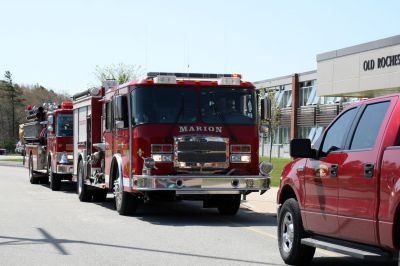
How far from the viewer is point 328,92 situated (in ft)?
133

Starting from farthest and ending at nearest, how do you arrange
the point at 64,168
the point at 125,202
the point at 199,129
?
the point at 64,168 < the point at 125,202 < the point at 199,129

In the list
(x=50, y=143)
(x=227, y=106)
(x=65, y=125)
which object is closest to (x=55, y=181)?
(x=50, y=143)

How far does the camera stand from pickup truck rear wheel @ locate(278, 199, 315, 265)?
9008 mm

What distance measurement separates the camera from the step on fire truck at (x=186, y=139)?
14.7m

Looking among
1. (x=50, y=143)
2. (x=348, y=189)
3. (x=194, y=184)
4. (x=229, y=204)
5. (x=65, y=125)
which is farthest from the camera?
(x=50, y=143)

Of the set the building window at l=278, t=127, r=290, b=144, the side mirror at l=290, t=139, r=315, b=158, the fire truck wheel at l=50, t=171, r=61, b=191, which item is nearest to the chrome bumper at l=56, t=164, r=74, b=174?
the fire truck wheel at l=50, t=171, r=61, b=191

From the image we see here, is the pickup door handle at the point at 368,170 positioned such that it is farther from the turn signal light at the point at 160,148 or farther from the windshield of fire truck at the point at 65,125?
the windshield of fire truck at the point at 65,125

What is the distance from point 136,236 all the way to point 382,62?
2516 cm

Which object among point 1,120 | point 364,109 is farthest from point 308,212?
point 1,120

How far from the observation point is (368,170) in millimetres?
7266

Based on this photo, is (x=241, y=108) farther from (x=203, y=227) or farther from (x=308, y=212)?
(x=308, y=212)

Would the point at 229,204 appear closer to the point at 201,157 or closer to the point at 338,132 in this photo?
the point at 201,157

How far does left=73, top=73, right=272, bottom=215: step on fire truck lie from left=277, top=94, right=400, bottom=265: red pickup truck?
5049 mm

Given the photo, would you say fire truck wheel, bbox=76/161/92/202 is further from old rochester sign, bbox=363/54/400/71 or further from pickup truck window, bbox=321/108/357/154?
old rochester sign, bbox=363/54/400/71
